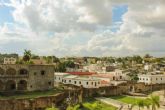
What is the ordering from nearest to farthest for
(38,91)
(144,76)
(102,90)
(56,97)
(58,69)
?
(56,97) < (38,91) < (102,90) < (144,76) < (58,69)

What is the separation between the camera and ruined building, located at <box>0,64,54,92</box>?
6550 cm

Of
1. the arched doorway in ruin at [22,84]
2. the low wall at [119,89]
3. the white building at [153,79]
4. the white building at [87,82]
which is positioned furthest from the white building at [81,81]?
the white building at [153,79]

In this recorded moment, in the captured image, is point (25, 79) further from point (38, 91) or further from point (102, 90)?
point (102, 90)

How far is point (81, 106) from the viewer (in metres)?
60.0

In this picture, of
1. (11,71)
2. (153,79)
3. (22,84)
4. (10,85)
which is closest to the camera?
(10,85)

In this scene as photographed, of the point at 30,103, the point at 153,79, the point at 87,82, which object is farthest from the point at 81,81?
the point at 30,103

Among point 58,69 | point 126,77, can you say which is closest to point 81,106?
point 126,77

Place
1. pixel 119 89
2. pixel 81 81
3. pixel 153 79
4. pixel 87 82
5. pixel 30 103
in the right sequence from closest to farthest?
pixel 30 103 < pixel 119 89 < pixel 87 82 < pixel 81 81 < pixel 153 79

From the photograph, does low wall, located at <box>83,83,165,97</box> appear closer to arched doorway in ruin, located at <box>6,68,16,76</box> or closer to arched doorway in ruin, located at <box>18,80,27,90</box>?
arched doorway in ruin, located at <box>18,80,27,90</box>

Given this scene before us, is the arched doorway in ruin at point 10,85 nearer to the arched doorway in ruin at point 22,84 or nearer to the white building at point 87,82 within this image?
the arched doorway in ruin at point 22,84

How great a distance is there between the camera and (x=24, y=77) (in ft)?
221

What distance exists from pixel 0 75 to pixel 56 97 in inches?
597

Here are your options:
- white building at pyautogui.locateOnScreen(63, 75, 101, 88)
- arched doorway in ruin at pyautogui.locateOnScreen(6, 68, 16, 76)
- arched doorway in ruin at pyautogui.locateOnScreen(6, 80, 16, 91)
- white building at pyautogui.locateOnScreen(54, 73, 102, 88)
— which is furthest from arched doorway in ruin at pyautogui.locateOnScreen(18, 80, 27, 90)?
white building at pyautogui.locateOnScreen(63, 75, 101, 88)

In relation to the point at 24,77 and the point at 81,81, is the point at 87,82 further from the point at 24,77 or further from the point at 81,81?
the point at 24,77
